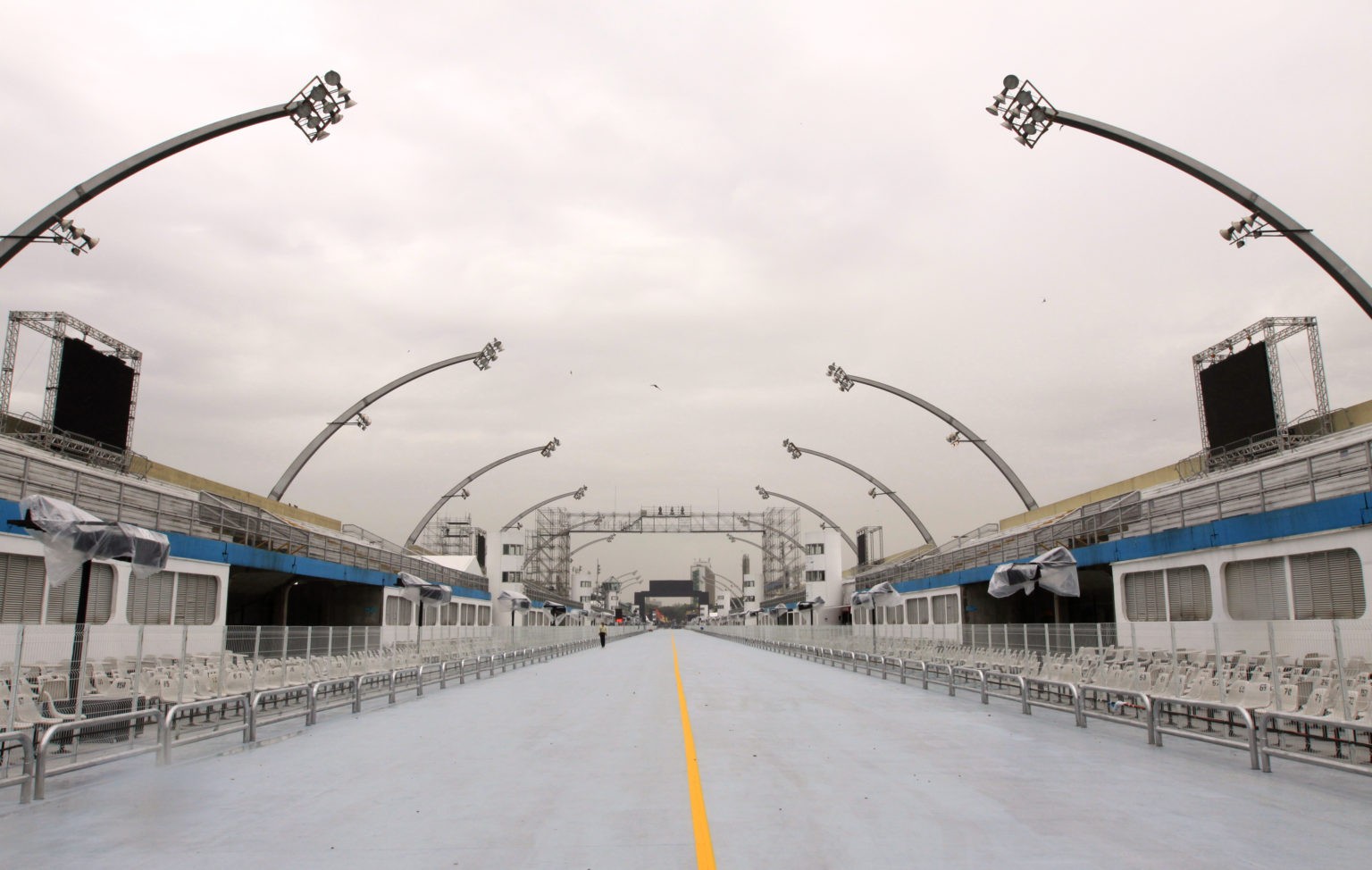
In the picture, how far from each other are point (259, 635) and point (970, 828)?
13427 millimetres

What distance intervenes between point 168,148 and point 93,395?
2326 cm

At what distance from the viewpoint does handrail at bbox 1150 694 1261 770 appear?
1110 cm

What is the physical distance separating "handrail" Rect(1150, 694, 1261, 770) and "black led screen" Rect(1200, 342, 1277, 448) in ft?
94.2

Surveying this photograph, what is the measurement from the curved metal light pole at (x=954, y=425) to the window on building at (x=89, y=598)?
96.5ft

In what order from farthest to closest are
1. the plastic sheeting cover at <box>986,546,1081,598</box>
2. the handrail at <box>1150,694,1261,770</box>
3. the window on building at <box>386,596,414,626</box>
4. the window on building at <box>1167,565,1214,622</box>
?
the window on building at <box>386,596,414,626</box> < the window on building at <box>1167,565,1214,622</box> < the plastic sheeting cover at <box>986,546,1081,598</box> < the handrail at <box>1150,694,1261,770</box>

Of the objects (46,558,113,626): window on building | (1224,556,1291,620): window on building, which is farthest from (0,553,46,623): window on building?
(1224,556,1291,620): window on building

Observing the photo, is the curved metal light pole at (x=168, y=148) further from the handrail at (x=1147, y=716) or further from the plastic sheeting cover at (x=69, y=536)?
the handrail at (x=1147, y=716)

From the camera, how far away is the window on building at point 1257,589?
63.4 feet

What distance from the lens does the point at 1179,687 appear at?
14383 mm

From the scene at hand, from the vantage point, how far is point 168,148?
55.5 ft

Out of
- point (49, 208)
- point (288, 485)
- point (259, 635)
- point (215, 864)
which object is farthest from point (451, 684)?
point (215, 864)

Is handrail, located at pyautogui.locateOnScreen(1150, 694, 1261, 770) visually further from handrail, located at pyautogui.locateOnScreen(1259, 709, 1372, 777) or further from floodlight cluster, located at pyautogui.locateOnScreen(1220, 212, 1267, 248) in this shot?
floodlight cluster, located at pyautogui.locateOnScreen(1220, 212, 1267, 248)

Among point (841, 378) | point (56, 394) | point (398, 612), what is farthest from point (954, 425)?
point (56, 394)

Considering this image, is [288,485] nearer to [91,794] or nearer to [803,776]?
[91,794]
